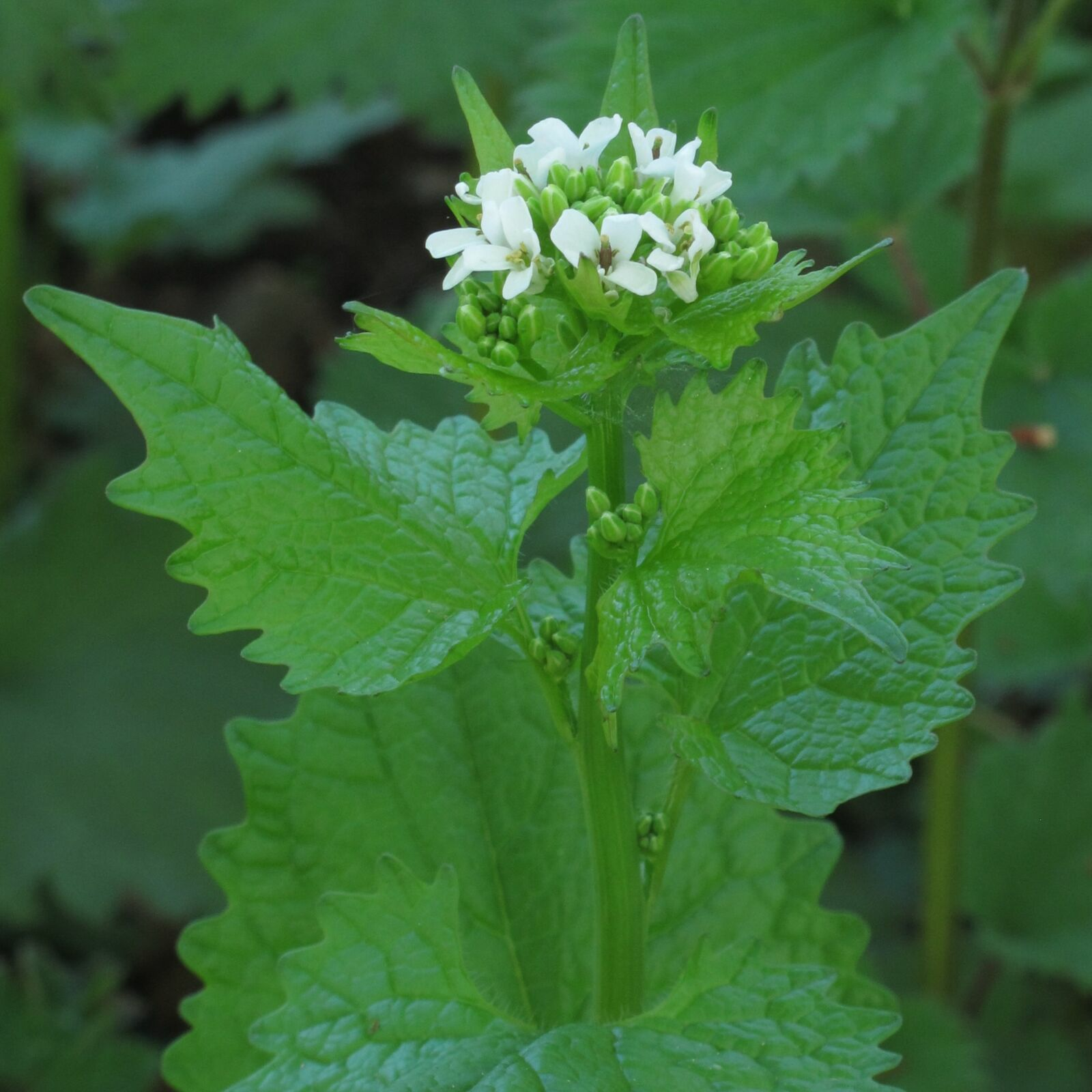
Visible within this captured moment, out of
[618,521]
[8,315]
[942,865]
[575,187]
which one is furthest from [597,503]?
[8,315]

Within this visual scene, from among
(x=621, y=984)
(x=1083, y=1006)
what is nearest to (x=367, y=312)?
(x=621, y=984)

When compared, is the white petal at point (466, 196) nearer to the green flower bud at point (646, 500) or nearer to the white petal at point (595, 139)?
the white petal at point (595, 139)

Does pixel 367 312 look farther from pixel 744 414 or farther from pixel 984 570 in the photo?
pixel 984 570

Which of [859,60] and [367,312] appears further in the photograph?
[859,60]

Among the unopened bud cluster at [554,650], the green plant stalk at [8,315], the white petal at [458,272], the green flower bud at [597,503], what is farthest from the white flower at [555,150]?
the green plant stalk at [8,315]

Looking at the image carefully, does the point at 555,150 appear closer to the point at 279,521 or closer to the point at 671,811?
the point at 279,521

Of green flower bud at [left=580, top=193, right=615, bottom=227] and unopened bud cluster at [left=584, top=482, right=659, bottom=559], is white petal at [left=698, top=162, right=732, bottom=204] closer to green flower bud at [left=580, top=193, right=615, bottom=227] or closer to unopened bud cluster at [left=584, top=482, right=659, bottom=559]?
green flower bud at [left=580, top=193, right=615, bottom=227]
